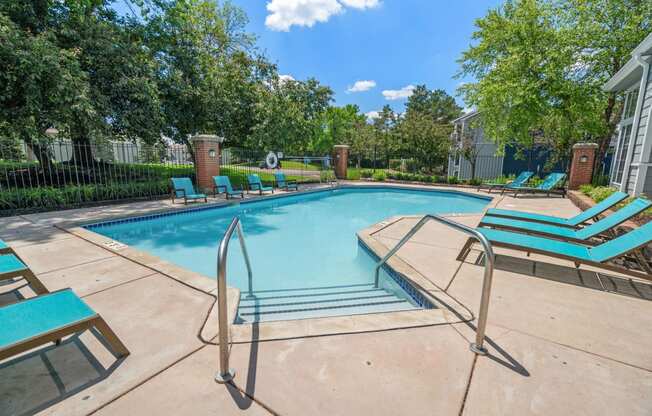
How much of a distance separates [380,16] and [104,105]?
11.5 meters

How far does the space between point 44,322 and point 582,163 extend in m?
15.3

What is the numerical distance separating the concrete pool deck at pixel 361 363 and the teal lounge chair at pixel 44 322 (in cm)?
35

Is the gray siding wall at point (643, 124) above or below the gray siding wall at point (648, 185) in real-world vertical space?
above

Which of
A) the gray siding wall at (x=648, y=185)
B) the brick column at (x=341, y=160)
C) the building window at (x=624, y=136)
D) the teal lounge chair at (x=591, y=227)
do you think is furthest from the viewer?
the brick column at (x=341, y=160)

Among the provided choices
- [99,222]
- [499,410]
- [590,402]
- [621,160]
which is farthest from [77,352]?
[621,160]

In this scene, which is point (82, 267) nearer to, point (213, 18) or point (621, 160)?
point (621, 160)

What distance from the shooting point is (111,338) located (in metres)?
1.97

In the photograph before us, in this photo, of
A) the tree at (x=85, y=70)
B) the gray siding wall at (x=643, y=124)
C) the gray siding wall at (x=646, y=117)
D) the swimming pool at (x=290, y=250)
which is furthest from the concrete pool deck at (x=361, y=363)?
the tree at (x=85, y=70)

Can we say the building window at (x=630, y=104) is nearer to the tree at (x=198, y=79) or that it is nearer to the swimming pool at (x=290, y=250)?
the swimming pool at (x=290, y=250)

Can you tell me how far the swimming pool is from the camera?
3.36m

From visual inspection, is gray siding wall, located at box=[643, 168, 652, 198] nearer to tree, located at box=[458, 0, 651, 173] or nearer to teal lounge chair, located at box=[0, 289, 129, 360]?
tree, located at box=[458, 0, 651, 173]

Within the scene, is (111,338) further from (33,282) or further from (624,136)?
(624,136)

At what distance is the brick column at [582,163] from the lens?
1106cm

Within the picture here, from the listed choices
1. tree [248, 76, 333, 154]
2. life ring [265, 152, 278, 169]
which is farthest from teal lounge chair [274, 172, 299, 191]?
tree [248, 76, 333, 154]
